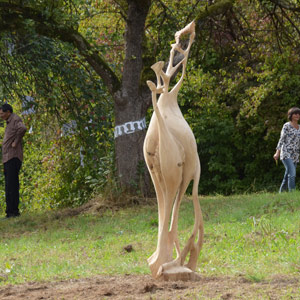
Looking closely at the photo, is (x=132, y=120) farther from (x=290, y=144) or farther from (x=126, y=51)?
(x=290, y=144)

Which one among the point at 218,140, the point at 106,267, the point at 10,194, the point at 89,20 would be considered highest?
the point at 89,20

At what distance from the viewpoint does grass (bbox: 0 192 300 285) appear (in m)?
5.53

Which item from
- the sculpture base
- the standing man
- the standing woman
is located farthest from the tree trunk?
the sculpture base

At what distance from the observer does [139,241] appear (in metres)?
7.19

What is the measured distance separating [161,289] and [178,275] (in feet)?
1.20

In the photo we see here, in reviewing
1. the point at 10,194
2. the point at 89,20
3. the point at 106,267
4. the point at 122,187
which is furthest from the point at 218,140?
the point at 106,267

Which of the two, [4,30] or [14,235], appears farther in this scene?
[4,30]

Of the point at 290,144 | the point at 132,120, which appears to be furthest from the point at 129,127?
the point at 290,144

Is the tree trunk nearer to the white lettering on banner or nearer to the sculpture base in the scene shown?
the white lettering on banner

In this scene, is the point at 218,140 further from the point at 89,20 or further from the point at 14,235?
the point at 14,235

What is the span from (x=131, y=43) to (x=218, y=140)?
6893 millimetres

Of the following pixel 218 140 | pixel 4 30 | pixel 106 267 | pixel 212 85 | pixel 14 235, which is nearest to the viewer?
pixel 106 267

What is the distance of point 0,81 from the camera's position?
31.2 ft

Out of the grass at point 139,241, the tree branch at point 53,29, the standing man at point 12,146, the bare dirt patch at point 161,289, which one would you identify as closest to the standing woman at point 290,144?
the grass at point 139,241
